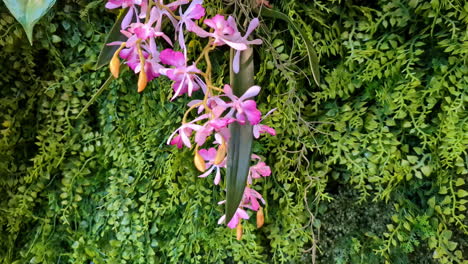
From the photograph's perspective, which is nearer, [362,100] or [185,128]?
[185,128]

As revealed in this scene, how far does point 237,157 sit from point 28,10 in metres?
0.32

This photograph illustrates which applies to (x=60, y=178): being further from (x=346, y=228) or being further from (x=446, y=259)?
(x=446, y=259)

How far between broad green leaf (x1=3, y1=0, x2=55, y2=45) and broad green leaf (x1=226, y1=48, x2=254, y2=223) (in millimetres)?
267

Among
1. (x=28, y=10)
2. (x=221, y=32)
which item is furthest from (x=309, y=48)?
(x=28, y=10)

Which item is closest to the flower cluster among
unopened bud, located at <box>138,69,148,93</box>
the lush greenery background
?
unopened bud, located at <box>138,69,148,93</box>

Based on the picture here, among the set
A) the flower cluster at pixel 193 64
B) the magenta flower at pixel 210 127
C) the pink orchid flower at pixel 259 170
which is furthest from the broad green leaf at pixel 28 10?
the pink orchid flower at pixel 259 170

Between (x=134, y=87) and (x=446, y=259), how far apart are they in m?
0.68

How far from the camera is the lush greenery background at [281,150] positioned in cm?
62

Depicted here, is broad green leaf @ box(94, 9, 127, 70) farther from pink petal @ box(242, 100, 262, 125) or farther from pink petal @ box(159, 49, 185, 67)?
pink petal @ box(242, 100, 262, 125)

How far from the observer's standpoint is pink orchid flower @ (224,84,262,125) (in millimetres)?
495

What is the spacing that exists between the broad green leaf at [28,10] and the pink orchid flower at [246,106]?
24cm

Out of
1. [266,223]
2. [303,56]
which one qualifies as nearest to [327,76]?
[303,56]

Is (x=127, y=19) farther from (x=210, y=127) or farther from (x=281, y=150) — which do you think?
(x=281, y=150)

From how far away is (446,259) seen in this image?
622 mm
